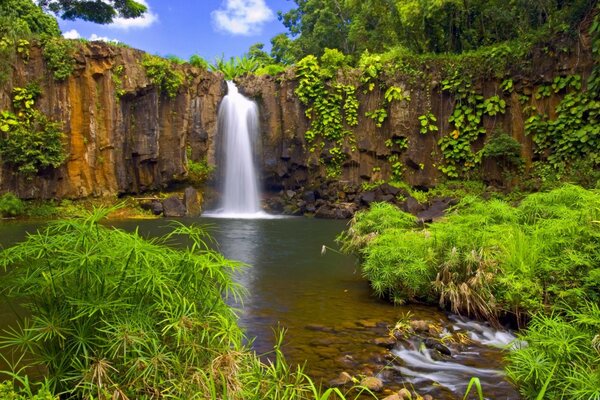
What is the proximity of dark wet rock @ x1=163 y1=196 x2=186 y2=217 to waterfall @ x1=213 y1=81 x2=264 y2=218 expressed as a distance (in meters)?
3.22

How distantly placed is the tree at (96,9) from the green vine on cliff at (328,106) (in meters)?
14.2

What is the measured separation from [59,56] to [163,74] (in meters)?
4.71

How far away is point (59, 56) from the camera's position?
67.9 ft

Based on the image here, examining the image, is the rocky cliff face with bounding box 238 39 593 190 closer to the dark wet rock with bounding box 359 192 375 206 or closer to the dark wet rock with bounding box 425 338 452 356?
the dark wet rock with bounding box 359 192 375 206

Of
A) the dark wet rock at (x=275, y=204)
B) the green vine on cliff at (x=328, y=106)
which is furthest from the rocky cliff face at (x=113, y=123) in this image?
the green vine on cliff at (x=328, y=106)

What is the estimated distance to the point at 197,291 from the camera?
11.7 feet

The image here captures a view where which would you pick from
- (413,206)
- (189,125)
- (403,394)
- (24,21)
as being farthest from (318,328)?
(24,21)

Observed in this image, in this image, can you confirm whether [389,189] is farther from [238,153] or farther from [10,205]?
[10,205]

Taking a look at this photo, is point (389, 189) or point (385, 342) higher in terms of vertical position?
point (389, 189)

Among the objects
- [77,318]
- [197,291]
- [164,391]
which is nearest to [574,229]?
[197,291]

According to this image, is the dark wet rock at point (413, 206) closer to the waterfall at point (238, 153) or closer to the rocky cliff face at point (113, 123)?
the waterfall at point (238, 153)

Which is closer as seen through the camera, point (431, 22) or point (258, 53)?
point (431, 22)

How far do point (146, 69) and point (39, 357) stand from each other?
22.1 m

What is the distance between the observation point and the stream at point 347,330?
4.91 m
